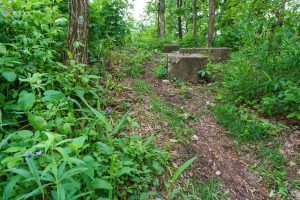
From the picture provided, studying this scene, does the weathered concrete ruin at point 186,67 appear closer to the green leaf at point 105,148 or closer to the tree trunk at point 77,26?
the tree trunk at point 77,26

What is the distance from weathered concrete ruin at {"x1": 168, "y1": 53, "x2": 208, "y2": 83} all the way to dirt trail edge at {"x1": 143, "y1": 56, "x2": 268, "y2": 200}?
1134 millimetres

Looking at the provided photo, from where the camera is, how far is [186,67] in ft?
14.6

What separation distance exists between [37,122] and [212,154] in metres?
1.92

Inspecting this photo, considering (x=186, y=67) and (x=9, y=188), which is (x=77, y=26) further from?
(x=186, y=67)

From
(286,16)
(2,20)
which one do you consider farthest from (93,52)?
(286,16)

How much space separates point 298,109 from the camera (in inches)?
115

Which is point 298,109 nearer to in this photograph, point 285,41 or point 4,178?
point 285,41

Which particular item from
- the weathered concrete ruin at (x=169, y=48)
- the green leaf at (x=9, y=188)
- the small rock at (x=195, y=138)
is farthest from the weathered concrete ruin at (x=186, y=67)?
the weathered concrete ruin at (x=169, y=48)

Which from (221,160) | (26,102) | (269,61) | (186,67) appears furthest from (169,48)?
(26,102)

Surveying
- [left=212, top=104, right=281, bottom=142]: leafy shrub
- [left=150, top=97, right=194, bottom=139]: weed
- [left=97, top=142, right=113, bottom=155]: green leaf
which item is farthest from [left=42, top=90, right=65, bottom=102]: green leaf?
[left=212, top=104, right=281, bottom=142]: leafy shrub

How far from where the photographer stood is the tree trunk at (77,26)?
112 inches

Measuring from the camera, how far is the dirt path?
87.7 inches

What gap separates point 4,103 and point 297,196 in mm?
2959

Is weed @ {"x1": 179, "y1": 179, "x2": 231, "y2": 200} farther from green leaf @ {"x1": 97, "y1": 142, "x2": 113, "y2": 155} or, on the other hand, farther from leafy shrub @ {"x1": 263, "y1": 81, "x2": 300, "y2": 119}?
leafy shrub @ {"x1": 263, "y1": 81, "x2": 300, "y2": 119}
